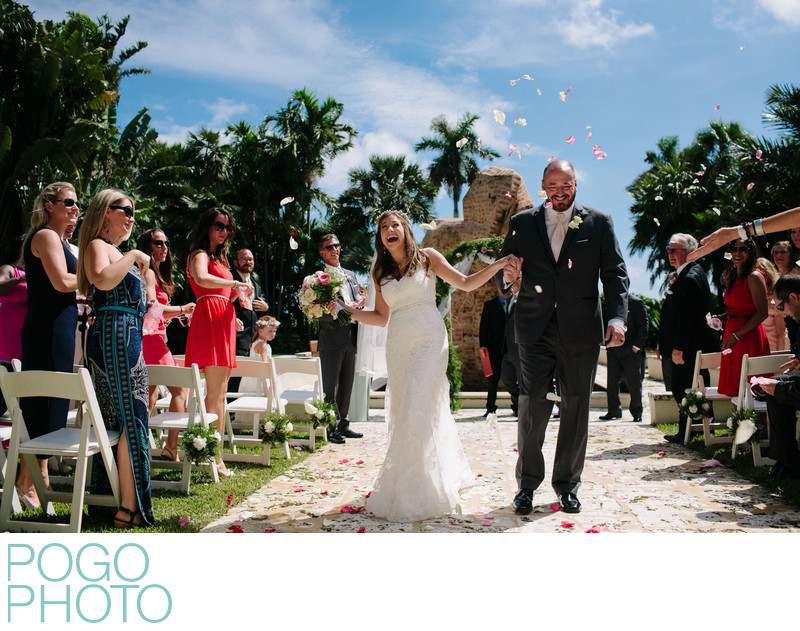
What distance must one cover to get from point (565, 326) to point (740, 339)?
3.15m

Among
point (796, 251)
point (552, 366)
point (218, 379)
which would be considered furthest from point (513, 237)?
point (796, 251)

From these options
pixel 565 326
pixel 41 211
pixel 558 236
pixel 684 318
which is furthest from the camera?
pixel 684 318

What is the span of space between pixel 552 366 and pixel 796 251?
5.06 meters

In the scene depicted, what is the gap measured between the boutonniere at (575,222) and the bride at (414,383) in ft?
1.50

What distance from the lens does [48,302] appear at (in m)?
4.33

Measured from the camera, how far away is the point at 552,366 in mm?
4527

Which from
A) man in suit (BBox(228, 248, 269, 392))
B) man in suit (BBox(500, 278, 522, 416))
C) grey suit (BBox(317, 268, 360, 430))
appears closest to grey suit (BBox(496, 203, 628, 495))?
grey suit (BBox(317, 268, 360, 430))

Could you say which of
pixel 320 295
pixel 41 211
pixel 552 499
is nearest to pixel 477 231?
pixel 320 295

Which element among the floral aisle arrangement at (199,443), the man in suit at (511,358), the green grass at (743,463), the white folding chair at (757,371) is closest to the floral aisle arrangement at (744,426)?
the white folding chair at (757,371)

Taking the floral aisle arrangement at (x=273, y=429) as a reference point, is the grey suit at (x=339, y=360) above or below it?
above

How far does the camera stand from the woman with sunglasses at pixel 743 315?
6.32 m

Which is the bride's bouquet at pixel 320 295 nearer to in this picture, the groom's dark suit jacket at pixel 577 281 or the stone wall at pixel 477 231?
the groom's dark suit jacket at pixel 577 281

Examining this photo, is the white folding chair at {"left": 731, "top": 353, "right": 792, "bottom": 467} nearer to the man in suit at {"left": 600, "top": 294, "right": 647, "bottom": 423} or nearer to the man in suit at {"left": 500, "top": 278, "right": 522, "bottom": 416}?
the man in suit at {"left": 600, "top": 294, "right": 647, "bottom": 423}

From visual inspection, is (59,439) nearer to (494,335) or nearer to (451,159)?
(494,335)
